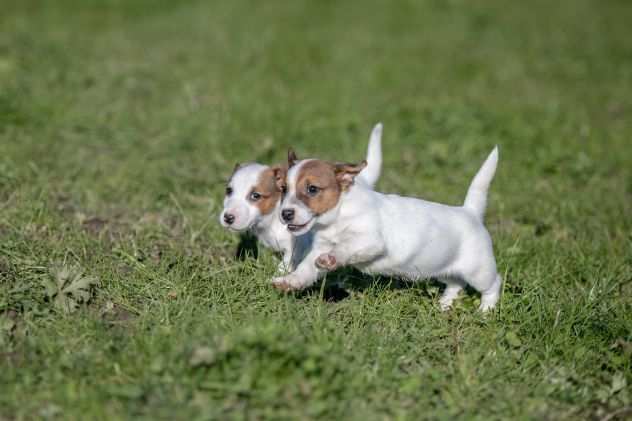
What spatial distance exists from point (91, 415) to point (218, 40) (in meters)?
8.33

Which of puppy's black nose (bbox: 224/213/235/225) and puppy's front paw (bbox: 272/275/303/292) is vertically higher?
puppy's black nose (bbox: 224/213/235/225)

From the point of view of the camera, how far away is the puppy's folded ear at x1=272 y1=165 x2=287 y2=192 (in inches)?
180

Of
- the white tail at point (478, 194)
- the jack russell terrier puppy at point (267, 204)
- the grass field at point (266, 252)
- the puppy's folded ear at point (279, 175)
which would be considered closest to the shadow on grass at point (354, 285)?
the grass field at point (266, 252)

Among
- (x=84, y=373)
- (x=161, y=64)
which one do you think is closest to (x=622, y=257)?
(x=84, y=373)

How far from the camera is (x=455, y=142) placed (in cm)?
782

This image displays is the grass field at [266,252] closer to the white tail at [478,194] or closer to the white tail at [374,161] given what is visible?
the white tail at [478,194]

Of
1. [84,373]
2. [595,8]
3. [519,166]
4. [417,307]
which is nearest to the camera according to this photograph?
[84,373]

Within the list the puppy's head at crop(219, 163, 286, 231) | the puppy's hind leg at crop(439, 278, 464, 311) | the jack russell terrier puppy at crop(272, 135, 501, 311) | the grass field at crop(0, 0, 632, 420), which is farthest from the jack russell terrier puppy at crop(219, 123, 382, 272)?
the puppy's hind leg at crop(439, 278, 464, 311)

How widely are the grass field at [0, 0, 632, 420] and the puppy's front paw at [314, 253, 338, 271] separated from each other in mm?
330

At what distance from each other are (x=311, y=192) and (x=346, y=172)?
245 millimetres

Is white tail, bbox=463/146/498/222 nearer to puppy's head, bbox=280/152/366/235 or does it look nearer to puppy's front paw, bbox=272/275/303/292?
puppy's head, bbox=280/152/366/235

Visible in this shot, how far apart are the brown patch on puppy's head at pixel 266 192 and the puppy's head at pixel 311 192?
0.78m

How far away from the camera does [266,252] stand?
16.8ft

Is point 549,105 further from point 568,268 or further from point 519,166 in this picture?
point 568,268
